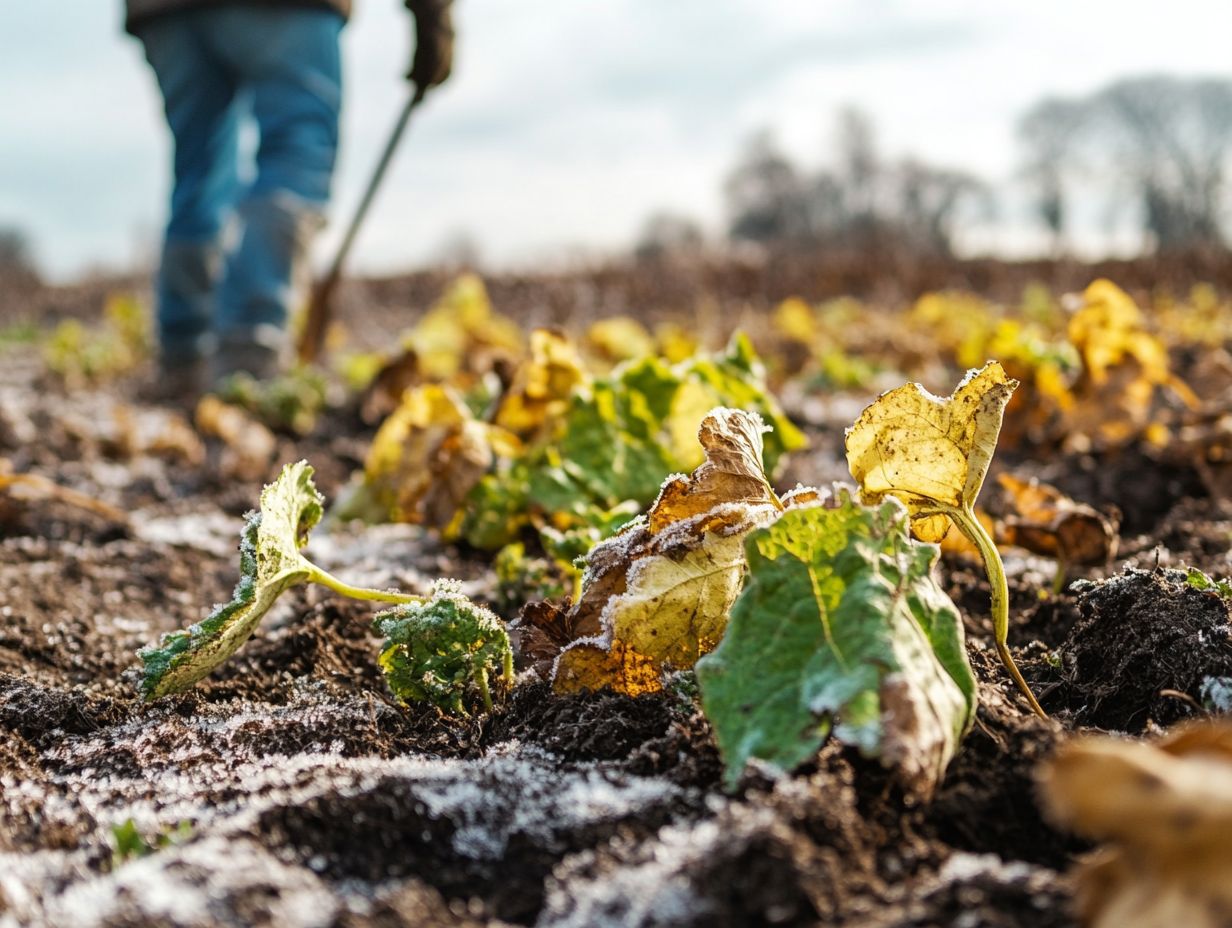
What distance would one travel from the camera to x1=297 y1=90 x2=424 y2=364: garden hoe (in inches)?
198

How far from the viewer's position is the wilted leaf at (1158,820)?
71cm

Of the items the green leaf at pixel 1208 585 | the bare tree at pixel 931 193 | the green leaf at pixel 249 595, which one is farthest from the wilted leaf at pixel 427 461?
the bare tree at pixel 931 193

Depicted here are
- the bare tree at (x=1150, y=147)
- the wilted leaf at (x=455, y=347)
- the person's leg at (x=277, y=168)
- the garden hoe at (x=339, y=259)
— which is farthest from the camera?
the bare tree at (x=1150, y=147)

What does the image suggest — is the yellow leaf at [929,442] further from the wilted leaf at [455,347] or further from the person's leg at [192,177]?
the person's leg at [192,177]

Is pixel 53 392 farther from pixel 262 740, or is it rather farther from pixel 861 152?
pixel 861 152

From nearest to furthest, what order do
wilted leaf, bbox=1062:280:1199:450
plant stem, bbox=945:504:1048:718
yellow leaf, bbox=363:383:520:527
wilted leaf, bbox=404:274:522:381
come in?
plant stem, bbox=945:504:1048:718 < yellow leaf, bbox=363:383:520:527 < wilted leaf, bbox=1062:280:1199:450 < wilted leaf, bbox=404:274:522:381

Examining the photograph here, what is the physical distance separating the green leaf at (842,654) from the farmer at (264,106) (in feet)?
13.4

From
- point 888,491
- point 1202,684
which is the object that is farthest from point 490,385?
point 1202,684

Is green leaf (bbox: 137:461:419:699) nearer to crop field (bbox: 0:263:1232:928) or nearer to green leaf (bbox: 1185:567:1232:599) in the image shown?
crop field (bbox: 0:263:1232:928)

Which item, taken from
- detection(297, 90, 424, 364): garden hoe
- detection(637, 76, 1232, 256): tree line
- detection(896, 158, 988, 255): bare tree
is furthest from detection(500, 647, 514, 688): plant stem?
detection(896, 158, 988, 255): bare tree

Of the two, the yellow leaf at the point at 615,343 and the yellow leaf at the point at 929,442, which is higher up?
the yellow leaf at the point at 929,442

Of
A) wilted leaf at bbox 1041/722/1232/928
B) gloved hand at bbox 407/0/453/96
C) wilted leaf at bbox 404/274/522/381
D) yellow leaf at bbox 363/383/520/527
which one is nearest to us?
wilted leaf at bbox 1041/722/1232/928

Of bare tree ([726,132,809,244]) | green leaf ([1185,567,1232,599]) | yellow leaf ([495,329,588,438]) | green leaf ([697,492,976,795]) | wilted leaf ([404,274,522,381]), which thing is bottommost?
bare tree ([726,132,809,244])

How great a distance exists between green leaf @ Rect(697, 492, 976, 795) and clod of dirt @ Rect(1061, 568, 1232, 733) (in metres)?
0.40
